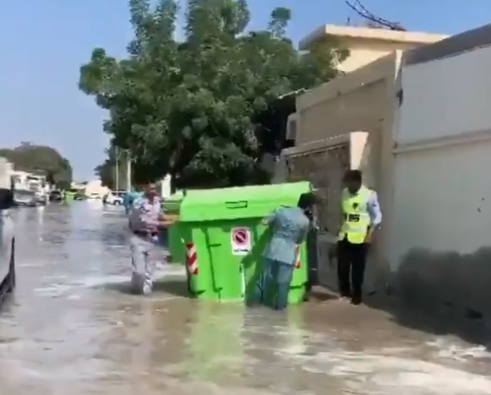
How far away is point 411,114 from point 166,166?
10482 millimetres

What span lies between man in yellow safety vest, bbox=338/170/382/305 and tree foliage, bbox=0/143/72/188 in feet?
382

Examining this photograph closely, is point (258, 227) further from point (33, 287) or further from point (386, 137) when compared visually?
point (33, 287)

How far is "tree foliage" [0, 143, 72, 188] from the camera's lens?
130 metres

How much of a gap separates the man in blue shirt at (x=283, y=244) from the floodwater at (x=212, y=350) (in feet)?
1.11

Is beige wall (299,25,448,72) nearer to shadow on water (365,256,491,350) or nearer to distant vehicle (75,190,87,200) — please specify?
shadow on water (365,256,491,350)

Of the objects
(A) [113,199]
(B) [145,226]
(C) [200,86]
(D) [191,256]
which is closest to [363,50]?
(C) [200,86]

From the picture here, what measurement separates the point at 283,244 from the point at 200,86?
10.6 metres

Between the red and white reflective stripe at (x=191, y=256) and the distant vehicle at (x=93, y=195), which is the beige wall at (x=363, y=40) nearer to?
the red and white reflective stripe at (x=191, y=256)

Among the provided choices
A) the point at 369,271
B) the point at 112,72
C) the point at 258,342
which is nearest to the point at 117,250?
the point at 112,72

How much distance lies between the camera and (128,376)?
6934 mm

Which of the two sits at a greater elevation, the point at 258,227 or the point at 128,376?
the point at 258,227

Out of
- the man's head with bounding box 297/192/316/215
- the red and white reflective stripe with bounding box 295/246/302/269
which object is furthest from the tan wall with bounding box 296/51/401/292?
the red and white reflective stripe with bounding box 295/246/302/269

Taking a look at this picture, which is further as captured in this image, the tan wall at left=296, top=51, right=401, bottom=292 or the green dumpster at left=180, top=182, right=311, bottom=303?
the tan wall at left=296, top=51, right=401, bottom=292

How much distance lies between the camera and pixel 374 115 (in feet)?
41.1
